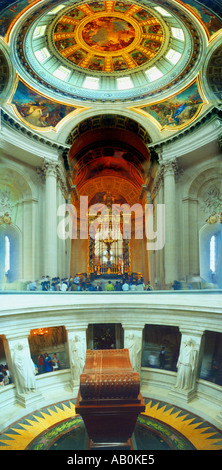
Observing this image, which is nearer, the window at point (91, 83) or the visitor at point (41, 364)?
the visitor at point (41, 364)

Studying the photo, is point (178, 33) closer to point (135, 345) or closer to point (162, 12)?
point (162, 12)

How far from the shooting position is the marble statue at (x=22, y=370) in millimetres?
8898

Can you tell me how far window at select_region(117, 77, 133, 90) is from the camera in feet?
63.0

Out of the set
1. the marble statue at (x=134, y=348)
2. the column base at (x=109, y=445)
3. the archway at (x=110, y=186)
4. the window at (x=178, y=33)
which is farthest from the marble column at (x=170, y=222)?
the column base at (x=109, y=445)

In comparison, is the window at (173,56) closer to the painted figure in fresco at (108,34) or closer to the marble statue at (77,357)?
the painted figure in fresco at (108,34)

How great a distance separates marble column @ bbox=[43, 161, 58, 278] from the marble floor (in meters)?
8.09

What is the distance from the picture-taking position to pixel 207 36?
14008 millimetres

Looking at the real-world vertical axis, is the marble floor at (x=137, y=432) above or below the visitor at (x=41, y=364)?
below

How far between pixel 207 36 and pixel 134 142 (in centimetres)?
878

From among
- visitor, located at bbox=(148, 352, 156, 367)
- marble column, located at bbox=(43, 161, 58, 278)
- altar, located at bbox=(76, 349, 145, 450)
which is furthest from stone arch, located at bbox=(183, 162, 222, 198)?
altar, located at bbox=(76, 349, 145, 450)

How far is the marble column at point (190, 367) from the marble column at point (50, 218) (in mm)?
8473

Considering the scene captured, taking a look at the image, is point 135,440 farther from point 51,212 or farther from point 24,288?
point 51,212

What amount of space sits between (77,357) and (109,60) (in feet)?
52.7
